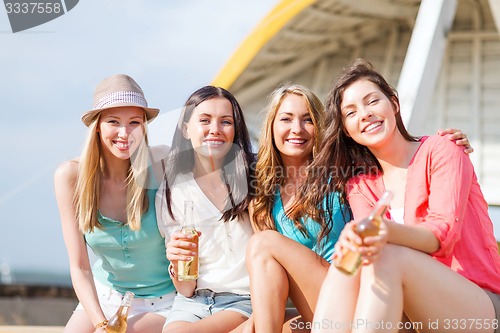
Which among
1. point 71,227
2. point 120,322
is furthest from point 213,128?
point 120,322

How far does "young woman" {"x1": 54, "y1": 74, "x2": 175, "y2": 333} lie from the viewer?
8.39 ft

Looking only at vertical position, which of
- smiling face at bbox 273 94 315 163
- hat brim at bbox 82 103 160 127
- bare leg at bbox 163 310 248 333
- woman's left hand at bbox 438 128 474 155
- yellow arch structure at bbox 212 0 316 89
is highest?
yellow arch structure at bbox 212 0 316 89

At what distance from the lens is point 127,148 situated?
2.58 metres

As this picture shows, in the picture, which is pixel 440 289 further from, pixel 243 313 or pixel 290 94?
pixel 290 94

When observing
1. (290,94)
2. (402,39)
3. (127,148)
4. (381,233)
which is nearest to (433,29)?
(402,39)

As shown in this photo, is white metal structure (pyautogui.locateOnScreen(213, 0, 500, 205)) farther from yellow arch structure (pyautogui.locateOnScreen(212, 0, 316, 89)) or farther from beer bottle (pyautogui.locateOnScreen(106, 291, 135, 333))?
beer bottle (pyautogui.locateOnScreen(106, 291, 135, 333))

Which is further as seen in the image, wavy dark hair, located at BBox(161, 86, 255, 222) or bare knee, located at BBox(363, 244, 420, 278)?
wavy dark hair, located at BBox(161, 86, 255, 222)

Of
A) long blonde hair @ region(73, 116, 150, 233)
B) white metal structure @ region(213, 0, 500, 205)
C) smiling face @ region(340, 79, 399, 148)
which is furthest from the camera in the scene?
white metal structure @ region(213, 0, 500, 205)

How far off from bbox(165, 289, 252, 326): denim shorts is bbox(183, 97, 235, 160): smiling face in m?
0.53

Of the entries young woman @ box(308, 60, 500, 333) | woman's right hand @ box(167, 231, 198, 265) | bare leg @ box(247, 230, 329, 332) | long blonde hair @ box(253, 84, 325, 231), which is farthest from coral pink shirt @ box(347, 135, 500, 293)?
woman's right hand @ box(167, 231, 198, 265)

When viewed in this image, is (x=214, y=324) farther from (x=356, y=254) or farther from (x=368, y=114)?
(x=368, y=114)

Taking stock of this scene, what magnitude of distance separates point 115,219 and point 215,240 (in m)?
0.41

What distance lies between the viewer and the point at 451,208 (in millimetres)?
2090

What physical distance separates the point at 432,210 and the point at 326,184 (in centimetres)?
43
